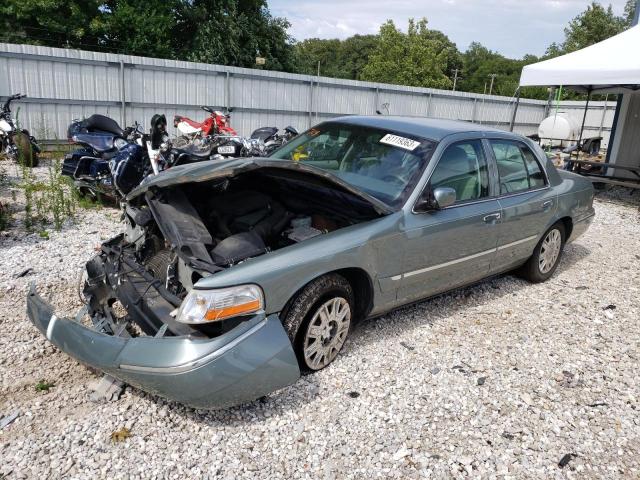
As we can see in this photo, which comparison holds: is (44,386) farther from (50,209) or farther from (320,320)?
(50,209)

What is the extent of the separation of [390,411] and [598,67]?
400 inches

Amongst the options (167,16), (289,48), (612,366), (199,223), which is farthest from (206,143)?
(289,48)

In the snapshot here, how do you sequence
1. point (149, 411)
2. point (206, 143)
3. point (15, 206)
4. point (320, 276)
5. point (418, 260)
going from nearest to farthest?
point (149, 411) < point (320, 276) < point (418, 260) < point (15, 206) < point (206, 143)

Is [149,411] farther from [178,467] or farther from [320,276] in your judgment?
[320,276]

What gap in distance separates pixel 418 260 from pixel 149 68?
432 inches

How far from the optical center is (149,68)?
12.6 metres

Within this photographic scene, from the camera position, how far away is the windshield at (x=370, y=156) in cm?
386

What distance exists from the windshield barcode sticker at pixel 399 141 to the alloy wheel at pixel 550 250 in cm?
213

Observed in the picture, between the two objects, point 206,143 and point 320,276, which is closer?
point 320,276

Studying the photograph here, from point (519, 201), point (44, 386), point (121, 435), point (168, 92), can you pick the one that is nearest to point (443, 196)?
point (519, 201)

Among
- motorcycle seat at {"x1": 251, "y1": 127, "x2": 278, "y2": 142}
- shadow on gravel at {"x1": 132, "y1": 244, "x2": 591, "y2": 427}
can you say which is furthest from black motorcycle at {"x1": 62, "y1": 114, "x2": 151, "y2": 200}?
shadow on gravel at {"x1": 132, "y1": 244, "x2": 591, "y2": 427}

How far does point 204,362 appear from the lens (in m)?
2.59

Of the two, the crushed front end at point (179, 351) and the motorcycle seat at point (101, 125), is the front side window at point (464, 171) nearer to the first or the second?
the crushed front end at point (179, 351)

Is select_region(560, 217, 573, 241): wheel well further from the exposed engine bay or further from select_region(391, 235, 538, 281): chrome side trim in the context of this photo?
the exposed engine bay
